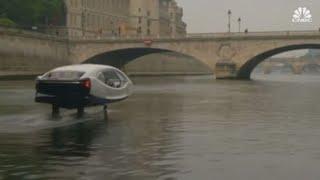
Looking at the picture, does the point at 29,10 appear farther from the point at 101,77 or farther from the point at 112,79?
the point at 101,77

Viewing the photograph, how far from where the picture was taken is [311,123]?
22.0 metres

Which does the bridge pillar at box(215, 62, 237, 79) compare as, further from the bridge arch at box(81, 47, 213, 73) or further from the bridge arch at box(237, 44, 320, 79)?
the bridge arch at box(81, 47, 213, 73)

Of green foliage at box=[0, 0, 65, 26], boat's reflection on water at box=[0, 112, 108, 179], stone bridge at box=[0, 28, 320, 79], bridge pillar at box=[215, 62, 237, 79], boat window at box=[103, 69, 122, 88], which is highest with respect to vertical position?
green foliage at box=[0, 0, 65, 26]

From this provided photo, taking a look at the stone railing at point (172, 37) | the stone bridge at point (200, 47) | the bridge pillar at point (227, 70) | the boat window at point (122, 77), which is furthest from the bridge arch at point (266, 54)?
the boat window at point (122, 77)

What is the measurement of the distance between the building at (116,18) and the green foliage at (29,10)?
30.6ft

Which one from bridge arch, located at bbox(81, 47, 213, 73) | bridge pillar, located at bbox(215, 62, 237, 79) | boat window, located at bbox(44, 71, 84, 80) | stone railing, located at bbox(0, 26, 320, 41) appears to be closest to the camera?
boat window, located at bbox(44, 71, 84, 80)

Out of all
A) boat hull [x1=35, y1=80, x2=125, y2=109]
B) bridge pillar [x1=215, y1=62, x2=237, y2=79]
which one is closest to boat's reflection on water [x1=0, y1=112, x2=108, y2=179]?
boat hull [x1=35, y1=80, x2=125, y2=109]

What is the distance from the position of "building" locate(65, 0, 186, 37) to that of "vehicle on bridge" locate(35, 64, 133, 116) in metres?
86.9

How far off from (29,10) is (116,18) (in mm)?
49310

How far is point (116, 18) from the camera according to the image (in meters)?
156

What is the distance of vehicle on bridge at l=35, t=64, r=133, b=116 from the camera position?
21766 millimetres

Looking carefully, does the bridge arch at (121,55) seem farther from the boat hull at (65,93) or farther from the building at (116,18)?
the boat hull at (65,93)

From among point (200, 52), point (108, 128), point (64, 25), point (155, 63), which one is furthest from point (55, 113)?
point (155, 63)

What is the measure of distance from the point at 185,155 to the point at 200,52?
91146mm
